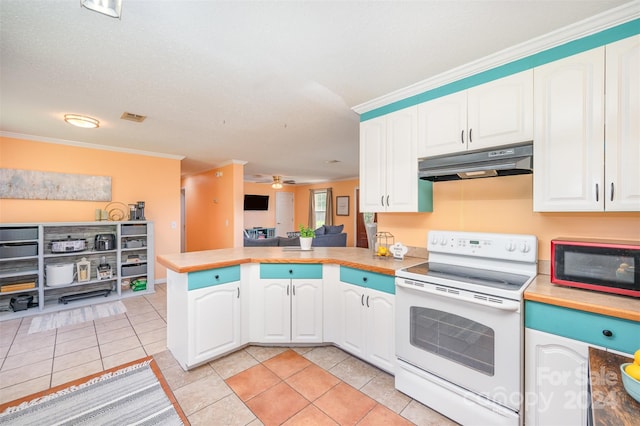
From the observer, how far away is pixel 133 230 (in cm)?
433

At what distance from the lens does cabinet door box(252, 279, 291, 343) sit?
2.53m

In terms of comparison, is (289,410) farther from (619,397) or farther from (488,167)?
(488,167)

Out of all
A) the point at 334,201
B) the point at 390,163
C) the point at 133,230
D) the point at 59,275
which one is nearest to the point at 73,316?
the point at 59,275

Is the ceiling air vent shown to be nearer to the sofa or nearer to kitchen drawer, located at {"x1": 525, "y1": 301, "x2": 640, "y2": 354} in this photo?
the sofa

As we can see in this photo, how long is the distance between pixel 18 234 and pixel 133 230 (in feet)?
4.04

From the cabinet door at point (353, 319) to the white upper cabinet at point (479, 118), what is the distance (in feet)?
4.31

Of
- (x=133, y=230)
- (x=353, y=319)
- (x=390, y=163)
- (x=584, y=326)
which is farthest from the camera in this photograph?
(x=133, y=230)

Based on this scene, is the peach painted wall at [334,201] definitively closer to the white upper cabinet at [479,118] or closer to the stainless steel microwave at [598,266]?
the white upper cabinet at [479,118]

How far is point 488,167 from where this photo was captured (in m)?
1.78

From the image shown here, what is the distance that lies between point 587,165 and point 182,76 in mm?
2865

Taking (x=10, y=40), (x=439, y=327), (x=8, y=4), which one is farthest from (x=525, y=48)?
(x=10, y=40)

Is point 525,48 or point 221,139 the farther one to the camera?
point 221,139

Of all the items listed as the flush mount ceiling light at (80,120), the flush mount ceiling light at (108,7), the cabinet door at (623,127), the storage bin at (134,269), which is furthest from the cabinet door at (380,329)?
the storage bin at (134,269)

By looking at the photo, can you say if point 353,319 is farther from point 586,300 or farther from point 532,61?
point 532,61
